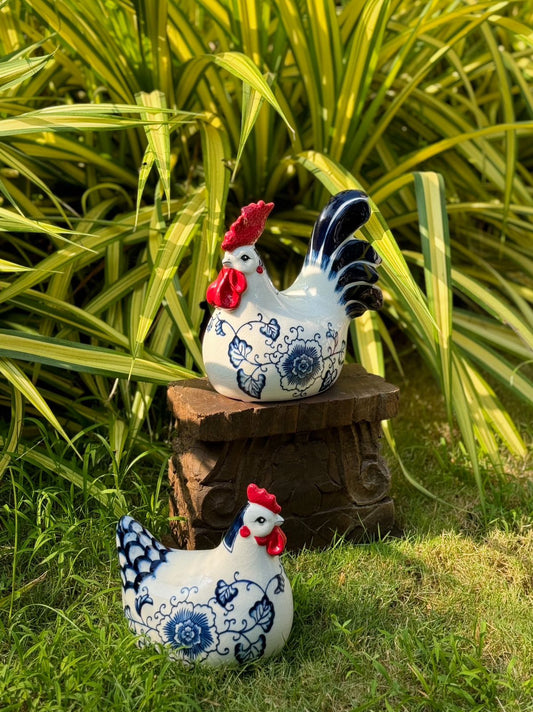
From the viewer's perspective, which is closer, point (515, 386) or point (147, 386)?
point (147, 386)

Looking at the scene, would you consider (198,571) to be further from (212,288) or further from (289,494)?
(212,288)

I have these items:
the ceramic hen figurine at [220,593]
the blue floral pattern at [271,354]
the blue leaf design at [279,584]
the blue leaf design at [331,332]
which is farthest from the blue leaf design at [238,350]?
the blue leaf design at [279,584]

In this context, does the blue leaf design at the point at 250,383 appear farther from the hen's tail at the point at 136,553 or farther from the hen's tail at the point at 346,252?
the hen's tail at the point at 136,553

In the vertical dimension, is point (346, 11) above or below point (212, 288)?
above

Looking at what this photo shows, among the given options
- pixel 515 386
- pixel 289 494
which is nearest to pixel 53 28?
pixel 289 494

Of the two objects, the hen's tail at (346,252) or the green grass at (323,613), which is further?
the hen's tail at (346,252)

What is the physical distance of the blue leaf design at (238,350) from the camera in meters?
1.71

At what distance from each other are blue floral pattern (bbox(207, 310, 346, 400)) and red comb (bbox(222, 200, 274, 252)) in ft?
0.50

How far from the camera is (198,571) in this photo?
151 cm

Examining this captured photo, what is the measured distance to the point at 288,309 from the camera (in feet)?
5.75

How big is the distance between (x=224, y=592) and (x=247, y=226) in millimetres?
678

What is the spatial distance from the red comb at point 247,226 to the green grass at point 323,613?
60cm

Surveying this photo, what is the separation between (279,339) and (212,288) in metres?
0.17

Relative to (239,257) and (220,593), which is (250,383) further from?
(220,593)
